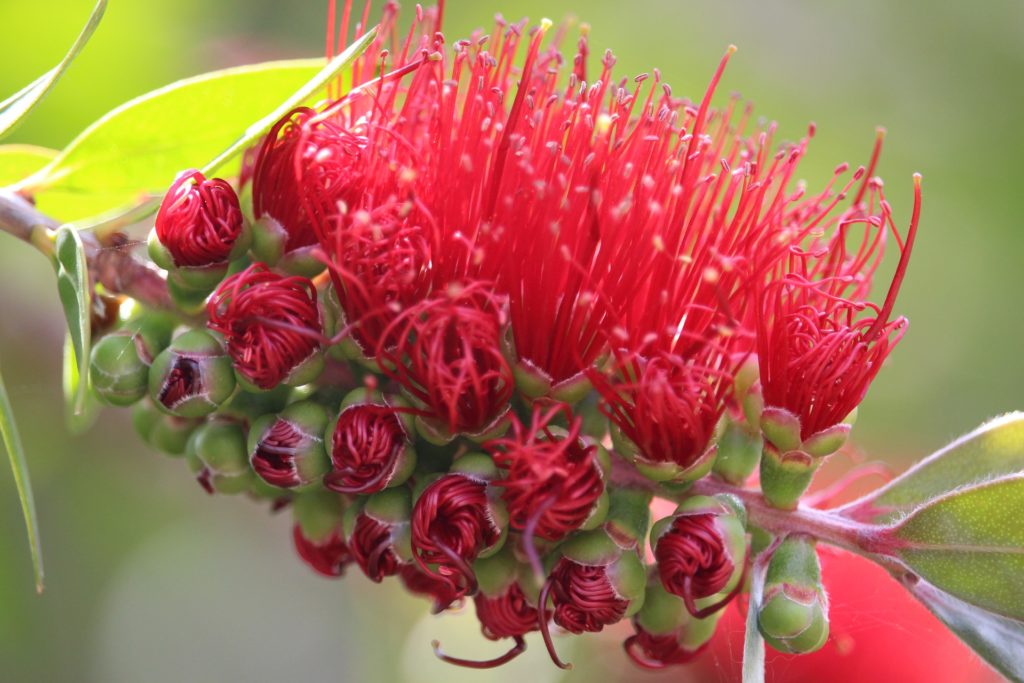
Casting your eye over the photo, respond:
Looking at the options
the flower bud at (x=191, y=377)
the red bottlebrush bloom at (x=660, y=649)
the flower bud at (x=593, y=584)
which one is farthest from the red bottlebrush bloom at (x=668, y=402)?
the flower bud at (x=191, y=377)

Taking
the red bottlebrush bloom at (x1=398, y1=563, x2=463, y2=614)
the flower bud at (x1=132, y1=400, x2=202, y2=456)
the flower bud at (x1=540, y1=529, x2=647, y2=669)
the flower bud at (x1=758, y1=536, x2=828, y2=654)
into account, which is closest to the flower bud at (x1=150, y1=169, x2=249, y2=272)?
the flower bud at (x1=132, y1=400, x2=202, y2=456)

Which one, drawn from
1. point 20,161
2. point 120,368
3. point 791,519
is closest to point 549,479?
point 791,519

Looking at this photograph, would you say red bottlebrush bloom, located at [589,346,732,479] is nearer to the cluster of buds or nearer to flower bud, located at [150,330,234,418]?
the cluster of buds

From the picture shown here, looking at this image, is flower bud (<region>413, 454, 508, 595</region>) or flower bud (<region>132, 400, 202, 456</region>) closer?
flower bud (<region>413, 454, 508, 595</region>)

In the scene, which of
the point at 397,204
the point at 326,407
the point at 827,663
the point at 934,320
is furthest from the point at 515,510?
the point at 934,320

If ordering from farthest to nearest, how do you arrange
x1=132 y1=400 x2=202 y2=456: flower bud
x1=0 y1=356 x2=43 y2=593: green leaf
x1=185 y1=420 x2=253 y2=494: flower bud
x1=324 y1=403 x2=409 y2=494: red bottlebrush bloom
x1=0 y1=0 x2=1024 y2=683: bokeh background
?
x1=0 y1=0 x2=1024 y2=683: bokeh background < x1=132 y1=400 x2=202 y2=456: flower bud < x1=185 y1=420 x2=253 y2=494: flower bud < x1=324 y1=403 x2=409 y2=494: red bottlebrush bloom < x1=0 y1=356 x2=43 y2=593: green leaf
